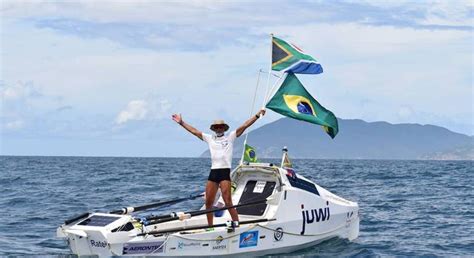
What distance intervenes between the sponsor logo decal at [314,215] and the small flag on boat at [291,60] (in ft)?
11.7

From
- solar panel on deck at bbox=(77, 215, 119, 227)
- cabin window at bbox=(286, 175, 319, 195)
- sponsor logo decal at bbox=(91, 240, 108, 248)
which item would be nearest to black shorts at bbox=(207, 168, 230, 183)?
solar panel on deck at bbox=(77, 215, 119, 227)

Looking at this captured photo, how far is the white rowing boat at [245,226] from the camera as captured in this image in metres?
15.6

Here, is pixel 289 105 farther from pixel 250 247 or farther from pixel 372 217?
pixel 372 217

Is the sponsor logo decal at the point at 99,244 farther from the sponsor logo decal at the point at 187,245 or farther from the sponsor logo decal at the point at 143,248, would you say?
the sponsor logo decal at the point at 187,245

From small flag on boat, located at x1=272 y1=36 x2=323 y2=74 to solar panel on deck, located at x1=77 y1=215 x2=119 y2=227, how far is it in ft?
21.5

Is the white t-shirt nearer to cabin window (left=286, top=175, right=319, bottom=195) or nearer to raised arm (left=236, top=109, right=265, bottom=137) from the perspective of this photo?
raised arm (left=236, top=109, right=265, bottom=137)

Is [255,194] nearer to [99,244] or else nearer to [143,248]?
[143,248]

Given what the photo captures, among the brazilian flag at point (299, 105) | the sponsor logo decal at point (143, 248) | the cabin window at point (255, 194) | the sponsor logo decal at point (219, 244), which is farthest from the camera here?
the brazilian flag at point (299, 105)

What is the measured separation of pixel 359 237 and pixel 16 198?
1673cm

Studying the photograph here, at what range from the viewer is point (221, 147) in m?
16.9

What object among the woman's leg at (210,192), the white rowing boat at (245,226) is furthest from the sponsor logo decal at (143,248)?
the woman's leg at (210,192)

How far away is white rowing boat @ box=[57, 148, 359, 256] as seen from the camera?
15578mm

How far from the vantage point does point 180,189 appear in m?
39.9

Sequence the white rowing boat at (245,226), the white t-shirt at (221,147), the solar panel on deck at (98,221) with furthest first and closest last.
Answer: the white t-shirt at (221,147), the solar panel on deck at (98,221), the white rowing boat at (245,226)
